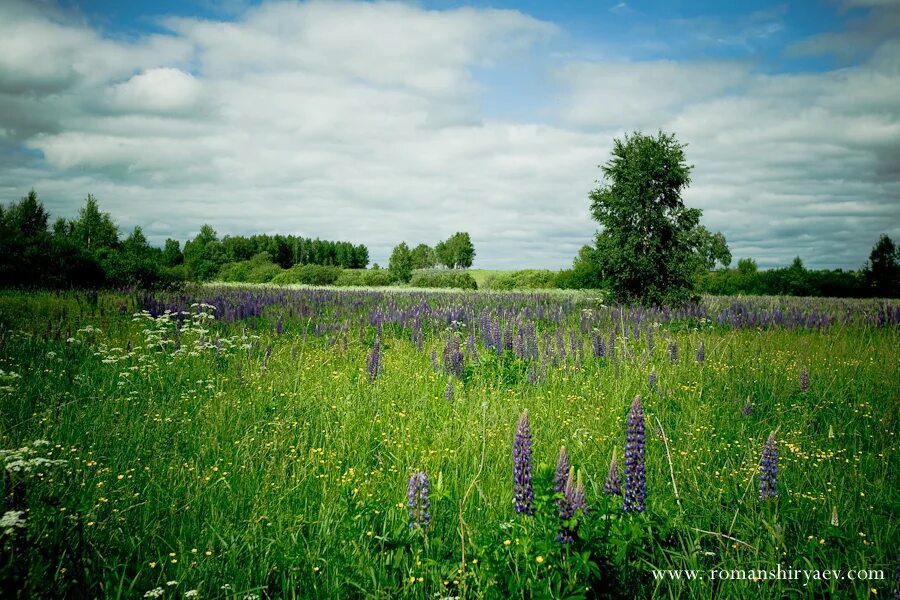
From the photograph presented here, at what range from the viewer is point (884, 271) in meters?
39.6

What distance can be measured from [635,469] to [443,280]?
41251mm

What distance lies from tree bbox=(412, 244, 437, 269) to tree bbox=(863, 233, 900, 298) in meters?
73.9

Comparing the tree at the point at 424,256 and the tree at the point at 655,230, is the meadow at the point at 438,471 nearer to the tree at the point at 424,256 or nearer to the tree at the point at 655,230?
the tree at the point at 655,230

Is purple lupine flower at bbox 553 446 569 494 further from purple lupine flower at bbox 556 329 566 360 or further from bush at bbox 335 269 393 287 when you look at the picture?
bush at bbox 335 269 393 287

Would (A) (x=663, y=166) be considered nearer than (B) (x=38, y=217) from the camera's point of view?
Yes

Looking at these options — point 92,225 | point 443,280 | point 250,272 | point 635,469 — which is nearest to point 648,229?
point 635,469

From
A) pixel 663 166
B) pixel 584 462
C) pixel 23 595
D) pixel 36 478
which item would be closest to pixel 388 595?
pixel 23 595

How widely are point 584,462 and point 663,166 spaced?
648 inches

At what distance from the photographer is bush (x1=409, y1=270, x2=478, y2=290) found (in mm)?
42719

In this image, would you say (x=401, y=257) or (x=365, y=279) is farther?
(x=401, y=257)

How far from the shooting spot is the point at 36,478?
11.5ft

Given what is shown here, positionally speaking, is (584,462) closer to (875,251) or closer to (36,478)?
(36,478)

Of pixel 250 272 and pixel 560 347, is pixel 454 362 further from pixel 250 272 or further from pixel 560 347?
pixel 250 272

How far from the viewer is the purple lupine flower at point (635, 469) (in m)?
2.55
